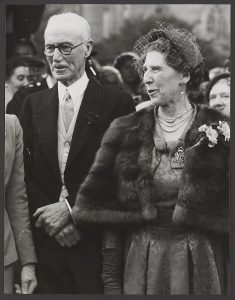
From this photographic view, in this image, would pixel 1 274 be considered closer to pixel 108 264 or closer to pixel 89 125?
pixel 108 264

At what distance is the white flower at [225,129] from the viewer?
4.08 m

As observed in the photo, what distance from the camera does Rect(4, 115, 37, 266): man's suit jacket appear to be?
3.98m

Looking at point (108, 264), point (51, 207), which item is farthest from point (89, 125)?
point (108, 264)

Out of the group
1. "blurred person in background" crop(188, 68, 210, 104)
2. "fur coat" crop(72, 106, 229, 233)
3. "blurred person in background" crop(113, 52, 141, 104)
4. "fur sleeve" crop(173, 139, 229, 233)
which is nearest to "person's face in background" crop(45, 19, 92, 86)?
"blurred person in background" crop(113, 52, 141, 104)

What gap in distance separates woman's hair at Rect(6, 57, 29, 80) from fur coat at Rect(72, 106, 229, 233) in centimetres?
93

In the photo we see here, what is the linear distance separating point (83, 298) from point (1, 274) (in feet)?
2.04

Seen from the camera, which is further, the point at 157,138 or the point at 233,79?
the point at 233,79

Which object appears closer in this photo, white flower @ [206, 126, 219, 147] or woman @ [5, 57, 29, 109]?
white flower @ [206, 126, 219, 147]

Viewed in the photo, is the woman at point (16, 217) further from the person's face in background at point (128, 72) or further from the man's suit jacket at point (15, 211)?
the person's face in background at point (128, 72)

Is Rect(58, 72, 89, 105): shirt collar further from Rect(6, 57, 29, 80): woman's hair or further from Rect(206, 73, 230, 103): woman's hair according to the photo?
Rect(206, 73, 230, 103): woman's hair

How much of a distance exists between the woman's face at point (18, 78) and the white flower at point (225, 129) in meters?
1.53

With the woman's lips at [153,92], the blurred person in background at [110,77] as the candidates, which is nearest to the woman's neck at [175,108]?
the woman's lips at [153,92]

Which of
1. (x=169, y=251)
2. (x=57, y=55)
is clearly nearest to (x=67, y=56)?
(x=57, y=55)

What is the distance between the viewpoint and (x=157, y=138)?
4039 mm
